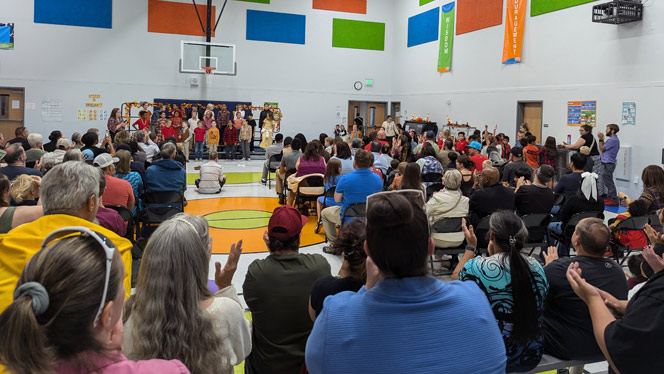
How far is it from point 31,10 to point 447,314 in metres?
19.3

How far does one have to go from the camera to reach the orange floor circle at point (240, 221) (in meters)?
7.11

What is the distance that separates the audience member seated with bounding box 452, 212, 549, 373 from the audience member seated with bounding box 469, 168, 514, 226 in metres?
2.95

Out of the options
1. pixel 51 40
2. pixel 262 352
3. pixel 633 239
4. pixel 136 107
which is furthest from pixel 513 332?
pixel 51 40

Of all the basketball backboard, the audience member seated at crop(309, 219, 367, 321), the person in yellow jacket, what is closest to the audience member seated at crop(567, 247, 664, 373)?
the audience member seated at crop(309, 219, 367, 321)

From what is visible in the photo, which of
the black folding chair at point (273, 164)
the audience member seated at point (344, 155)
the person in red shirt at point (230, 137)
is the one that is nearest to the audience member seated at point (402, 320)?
the audience member seated at point (344, 155)

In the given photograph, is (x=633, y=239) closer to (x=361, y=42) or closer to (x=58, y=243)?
(x=58, y=243)

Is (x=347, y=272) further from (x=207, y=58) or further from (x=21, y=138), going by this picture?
(x=207, y=58)

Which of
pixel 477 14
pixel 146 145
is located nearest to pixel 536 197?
pixel 146 145

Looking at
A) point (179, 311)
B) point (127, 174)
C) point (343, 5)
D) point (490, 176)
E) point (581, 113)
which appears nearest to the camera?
point (179, 311)

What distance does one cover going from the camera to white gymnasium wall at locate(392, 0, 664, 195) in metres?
10.4

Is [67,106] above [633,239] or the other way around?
above

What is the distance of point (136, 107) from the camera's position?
57.9 feet

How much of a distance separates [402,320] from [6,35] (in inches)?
755

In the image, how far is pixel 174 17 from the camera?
18.4 meters
